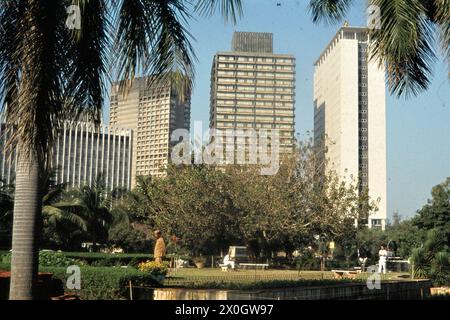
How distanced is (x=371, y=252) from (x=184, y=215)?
134 feet

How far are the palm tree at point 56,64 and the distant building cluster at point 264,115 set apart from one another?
52043 mm

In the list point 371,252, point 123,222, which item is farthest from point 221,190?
point 371,252

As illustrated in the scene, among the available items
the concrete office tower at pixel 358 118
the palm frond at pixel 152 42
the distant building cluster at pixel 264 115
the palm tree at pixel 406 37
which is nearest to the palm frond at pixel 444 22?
the palm tree at pixel 406 37

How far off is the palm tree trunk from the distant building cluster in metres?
53.0

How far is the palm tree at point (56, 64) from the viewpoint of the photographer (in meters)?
7.29

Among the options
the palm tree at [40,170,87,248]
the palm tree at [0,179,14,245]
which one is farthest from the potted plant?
the palm tree at [0,179,14,245]

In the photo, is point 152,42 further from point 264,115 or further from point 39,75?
point 264,115

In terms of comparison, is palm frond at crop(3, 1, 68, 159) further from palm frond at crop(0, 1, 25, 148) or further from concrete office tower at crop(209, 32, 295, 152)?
concrete office tower at crop(209, 32, 295, 152)

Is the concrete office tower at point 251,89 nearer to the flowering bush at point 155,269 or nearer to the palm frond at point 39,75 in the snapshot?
the flowering bush at point 155,269

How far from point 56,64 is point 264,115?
96736 millimetres

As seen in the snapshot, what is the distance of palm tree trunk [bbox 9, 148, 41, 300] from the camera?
801 centimetres

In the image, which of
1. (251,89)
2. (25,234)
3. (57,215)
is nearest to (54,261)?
(25,234)

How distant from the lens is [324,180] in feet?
123

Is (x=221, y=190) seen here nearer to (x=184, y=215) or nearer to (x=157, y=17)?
(x=184, y=215)
